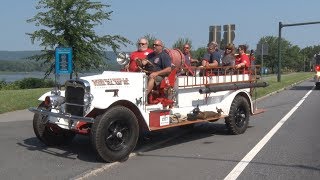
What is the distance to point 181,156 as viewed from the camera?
27.4 feet

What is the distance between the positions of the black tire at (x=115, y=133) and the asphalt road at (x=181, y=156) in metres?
0.17

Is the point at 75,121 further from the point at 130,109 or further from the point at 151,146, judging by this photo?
the point at 151,146

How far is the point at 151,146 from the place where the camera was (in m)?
9.25

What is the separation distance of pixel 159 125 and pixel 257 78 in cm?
433

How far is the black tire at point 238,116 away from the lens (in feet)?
35.3

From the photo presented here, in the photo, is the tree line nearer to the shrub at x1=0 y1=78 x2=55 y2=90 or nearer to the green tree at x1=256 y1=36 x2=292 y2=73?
the shrub at x1=0 y1=78 x2=55 y2=90

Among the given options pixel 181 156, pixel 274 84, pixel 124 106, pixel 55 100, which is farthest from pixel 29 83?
pixel 181 156

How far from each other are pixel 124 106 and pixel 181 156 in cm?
126

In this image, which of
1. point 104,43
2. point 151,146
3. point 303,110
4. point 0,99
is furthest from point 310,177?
point 104,43

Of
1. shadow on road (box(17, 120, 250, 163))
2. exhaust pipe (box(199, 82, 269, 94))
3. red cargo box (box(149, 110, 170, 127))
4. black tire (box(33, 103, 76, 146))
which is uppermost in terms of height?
exhaust pipe (box(199, 82, 269, 94))

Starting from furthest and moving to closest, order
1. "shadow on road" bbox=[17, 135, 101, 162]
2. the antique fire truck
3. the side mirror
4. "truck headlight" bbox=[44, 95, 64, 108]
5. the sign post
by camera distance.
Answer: the sign post, the side mirror, "truck headlight" bbox=[44, 95, 64, 108], "shadow on road" bbox=[17, 135, 101, 162], the antique fire truck

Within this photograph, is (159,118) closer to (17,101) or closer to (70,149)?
(70,149)

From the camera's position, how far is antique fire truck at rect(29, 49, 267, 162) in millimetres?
7717

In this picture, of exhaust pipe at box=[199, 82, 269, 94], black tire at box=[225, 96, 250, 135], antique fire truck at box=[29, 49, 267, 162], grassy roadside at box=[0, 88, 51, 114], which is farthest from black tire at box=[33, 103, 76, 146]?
grassy roadside at box=[0, 88, 51, 114]
